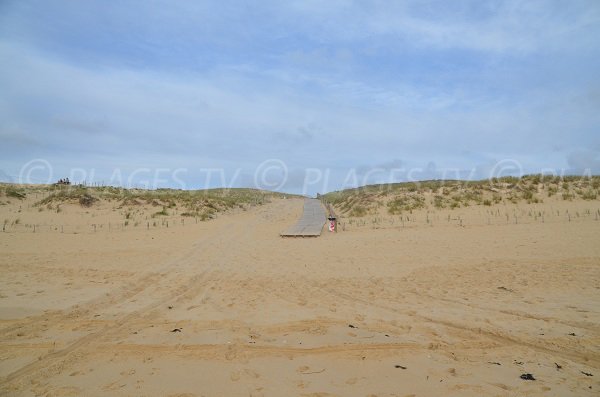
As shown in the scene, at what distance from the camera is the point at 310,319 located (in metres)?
5.98

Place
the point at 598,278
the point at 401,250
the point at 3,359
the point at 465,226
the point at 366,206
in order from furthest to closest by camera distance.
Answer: the point at 366,206 → the point at 465,226 → the point at 401,250 → the point at 598,278 → the point at 3,359

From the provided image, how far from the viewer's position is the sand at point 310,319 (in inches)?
156

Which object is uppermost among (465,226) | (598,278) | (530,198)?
(530,198)

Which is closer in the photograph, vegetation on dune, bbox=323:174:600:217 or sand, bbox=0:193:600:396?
sand, bbox=0:193:600:396

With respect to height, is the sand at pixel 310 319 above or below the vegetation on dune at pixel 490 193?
below

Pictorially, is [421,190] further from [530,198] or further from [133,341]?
[133,341]

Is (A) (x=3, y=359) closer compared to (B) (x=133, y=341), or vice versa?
(A) (x=3, y=359)

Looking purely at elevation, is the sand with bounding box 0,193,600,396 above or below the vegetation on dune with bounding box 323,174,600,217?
below

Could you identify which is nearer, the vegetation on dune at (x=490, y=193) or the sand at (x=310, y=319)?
the sand at (x=310, y=319)

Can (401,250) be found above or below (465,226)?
below

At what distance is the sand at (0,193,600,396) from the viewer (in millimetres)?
3971

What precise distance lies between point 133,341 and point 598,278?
9.01 meters

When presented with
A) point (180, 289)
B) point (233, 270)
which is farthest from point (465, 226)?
point (180, 289)

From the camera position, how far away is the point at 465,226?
16.1 m
